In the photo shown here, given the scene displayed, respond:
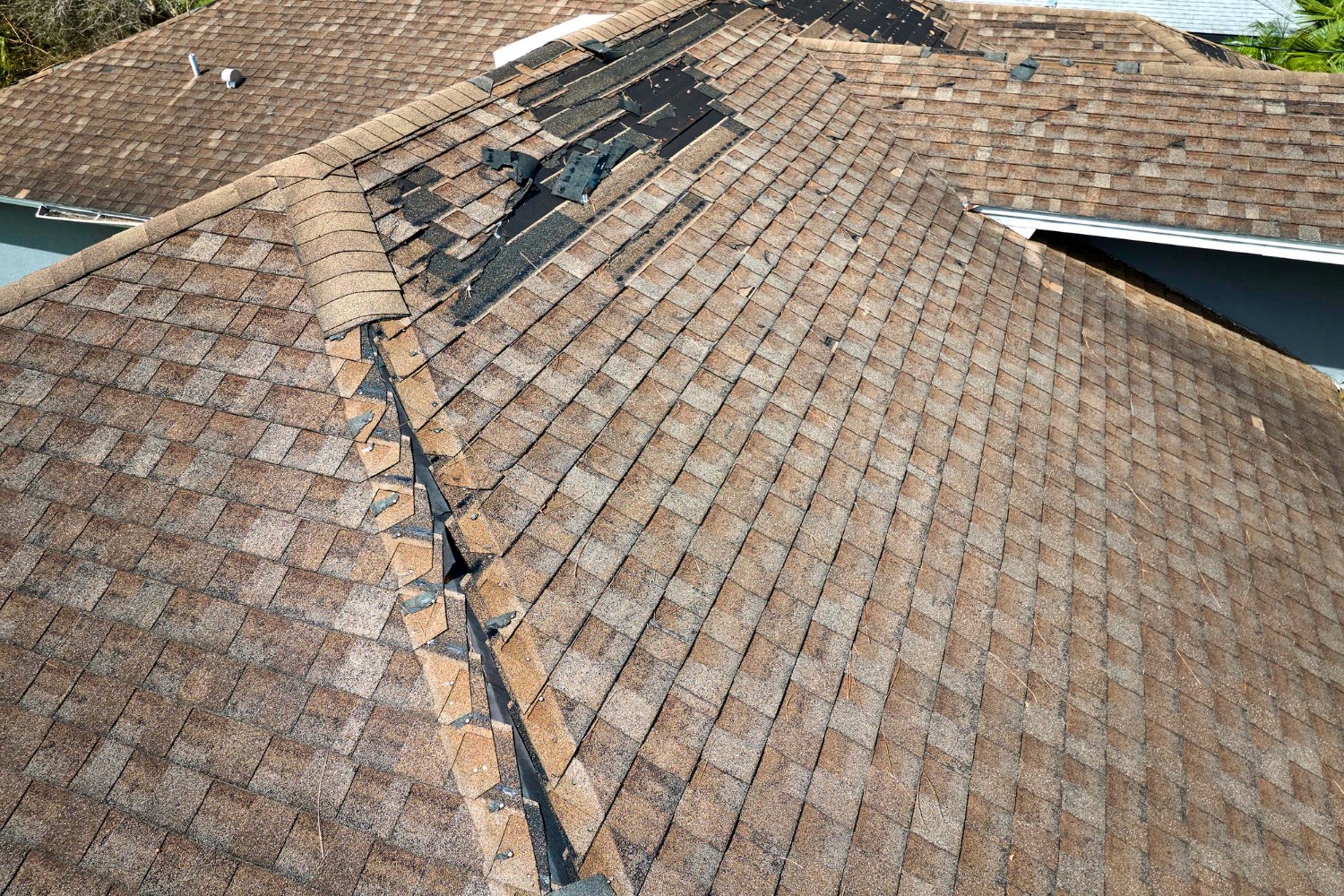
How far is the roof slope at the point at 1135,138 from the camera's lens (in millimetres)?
8594

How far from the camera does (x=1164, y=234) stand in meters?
8.67

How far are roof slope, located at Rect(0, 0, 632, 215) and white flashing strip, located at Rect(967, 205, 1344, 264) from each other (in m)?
8.98

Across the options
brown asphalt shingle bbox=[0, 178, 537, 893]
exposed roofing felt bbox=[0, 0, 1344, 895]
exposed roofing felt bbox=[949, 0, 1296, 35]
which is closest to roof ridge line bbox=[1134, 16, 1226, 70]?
exposed roofing felt bbox=[0, 0, 1344, 895]

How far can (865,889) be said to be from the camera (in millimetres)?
3631

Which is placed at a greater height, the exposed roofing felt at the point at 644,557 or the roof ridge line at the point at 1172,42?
the roof ridge line at the point at 1172,42

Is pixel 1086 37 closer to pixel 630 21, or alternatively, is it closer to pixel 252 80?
pixel 630 21

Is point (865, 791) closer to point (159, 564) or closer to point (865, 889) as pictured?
point (865, 889)

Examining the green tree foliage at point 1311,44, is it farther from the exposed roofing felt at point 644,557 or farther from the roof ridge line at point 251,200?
the roof ridge line at point 251,200

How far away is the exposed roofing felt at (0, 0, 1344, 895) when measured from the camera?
370cm

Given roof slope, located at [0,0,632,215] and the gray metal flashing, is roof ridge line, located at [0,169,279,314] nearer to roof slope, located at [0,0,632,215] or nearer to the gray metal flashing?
roof slope, located at [0,0,632,215]

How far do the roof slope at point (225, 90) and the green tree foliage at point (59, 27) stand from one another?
Answer: 9.34m

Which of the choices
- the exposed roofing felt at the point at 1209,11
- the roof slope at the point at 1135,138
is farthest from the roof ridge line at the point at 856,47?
the exposed roofing felt at the point at 1209,11

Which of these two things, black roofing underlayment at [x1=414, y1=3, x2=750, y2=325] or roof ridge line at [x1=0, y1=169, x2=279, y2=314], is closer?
roof ridge line at [x1=0, y1=169, x2=279, y2=314]

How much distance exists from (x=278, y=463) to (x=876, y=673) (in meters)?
3.86
